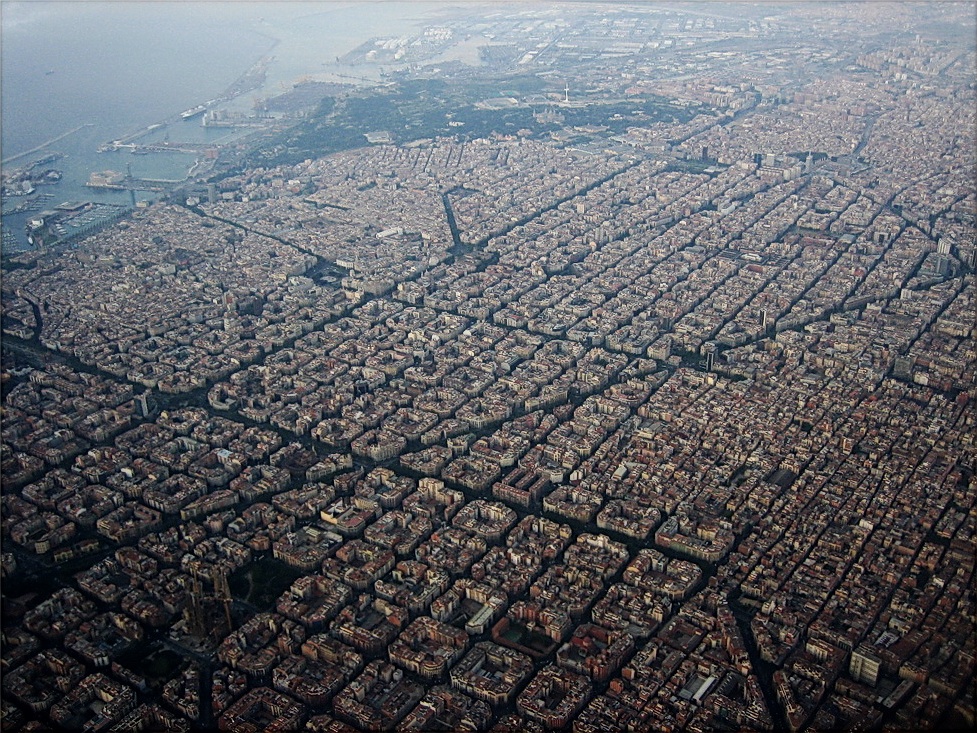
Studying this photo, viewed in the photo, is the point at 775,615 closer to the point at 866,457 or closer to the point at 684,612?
the point at 684,612

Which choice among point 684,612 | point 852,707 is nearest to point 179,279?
point 684,612

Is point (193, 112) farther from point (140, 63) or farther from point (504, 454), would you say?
point (504, 454)

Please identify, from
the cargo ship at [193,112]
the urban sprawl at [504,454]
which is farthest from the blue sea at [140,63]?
the urban sprawl at [504,454]

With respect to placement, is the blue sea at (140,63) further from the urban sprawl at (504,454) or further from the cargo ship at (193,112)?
the urban sprawl at (504,454)

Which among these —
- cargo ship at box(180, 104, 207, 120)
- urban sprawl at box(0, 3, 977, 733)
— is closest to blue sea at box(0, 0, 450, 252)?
cargo ship at box(180, 104, 207, 120)

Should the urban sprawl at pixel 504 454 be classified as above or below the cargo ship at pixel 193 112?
below

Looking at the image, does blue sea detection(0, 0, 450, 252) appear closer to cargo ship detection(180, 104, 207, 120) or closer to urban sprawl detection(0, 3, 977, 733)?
cargo ship detection(180, 104, 207, 120)

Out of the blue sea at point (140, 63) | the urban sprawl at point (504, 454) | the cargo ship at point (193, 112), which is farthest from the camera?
the cargo ship at point (193, 112)

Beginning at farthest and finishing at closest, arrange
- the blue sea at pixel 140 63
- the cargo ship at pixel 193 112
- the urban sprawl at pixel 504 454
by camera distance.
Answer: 1. the cargo ship at pixel 193 112
2. the blue sea at pixel 140 63
3. the urban sprawl at pixel 504 454
